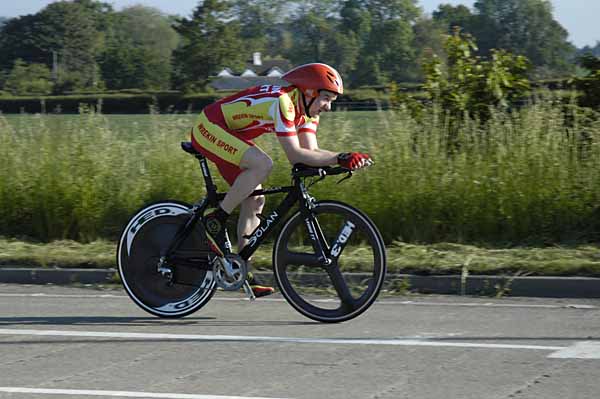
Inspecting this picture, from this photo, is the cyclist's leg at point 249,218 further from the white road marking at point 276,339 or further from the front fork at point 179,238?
the white road marking at point 276,339

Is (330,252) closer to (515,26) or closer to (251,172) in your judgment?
(251,172)

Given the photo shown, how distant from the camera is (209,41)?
84.1 m

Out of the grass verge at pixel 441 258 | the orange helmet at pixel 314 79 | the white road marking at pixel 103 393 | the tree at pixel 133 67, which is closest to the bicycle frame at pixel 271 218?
the orange helmet at pixel 314 79

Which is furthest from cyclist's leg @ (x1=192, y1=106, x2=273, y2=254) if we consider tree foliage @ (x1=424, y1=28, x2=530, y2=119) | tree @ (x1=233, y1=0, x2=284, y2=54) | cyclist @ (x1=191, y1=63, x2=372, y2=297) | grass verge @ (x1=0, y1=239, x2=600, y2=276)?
tree @ (x1=233, y1=0, x2=284, y2=54)

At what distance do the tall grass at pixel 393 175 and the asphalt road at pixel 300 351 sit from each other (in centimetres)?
266

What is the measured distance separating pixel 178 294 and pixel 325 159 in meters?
1.57

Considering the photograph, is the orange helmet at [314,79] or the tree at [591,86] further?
the tree at [591,86]

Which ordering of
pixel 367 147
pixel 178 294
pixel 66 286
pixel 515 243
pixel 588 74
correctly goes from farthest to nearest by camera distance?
1. pixel 588 74
2. pixel 367 147
3. pixel 515 243
4. pixel 66 286
5. pixel 178 294

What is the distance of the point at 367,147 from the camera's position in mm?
12180

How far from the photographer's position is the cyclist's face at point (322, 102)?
7.30 meters

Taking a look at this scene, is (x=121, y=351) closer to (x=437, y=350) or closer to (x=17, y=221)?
(x=437, y=350)

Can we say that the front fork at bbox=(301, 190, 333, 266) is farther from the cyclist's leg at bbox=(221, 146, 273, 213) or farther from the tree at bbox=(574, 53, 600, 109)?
the tree at bbox=(574, 53, 600, 109)

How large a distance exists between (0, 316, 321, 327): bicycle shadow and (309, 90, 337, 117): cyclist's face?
152cm

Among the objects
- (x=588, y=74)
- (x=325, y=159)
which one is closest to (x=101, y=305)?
(x=325, y=159)
